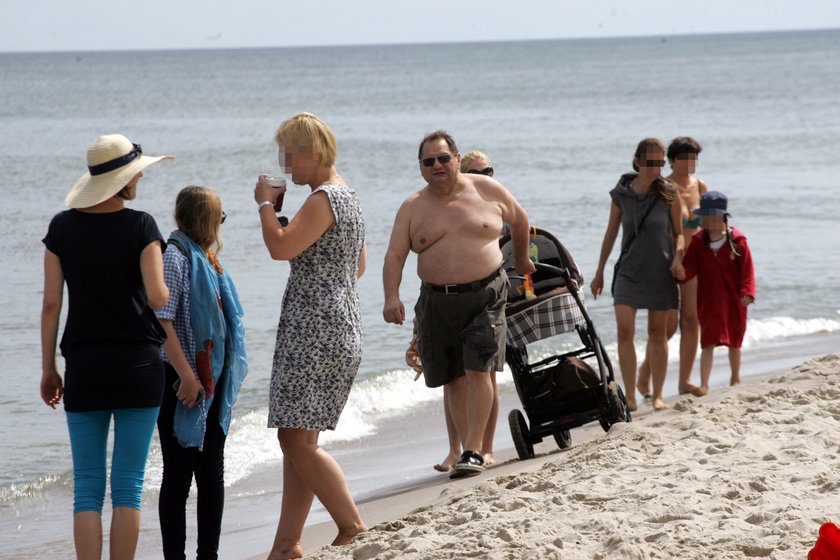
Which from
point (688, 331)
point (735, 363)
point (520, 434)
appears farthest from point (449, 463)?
point (735, 363)

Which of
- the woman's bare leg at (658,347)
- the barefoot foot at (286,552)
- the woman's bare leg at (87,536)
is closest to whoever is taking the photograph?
the woman's bare leg at (87,536)

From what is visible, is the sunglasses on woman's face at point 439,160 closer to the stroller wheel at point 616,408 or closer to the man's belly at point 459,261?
the man's belly at point 459,261

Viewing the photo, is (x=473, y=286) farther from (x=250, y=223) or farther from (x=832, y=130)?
(x=832, y=130)

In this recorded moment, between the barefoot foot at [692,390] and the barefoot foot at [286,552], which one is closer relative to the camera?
the barefoot foot at [286,552]

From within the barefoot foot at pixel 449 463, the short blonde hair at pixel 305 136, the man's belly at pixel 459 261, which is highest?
the short blonde hair at pixel 305 136

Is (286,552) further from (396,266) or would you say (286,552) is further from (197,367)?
(396,266)

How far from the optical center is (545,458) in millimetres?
6480

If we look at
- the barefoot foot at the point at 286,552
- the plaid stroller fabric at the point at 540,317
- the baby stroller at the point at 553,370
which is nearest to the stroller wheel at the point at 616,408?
the baby stroller at the point at 553,370

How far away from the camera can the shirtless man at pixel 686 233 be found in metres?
7.89

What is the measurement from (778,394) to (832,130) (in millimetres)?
33622

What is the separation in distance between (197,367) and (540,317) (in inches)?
92.5

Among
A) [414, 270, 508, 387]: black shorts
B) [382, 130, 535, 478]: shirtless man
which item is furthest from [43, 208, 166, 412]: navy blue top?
[414, 270, 508, 387]: black shorts

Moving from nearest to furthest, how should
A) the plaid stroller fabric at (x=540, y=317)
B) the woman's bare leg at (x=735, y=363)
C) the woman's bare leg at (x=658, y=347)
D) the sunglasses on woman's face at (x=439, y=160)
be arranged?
the sunglasses on woman's face at (x=439, y=160), the plaid stroller fabric at (x=540, y=317), the woman's bare leg at (x=658, y=347), the woman's bare leg at (x=735, y=363)

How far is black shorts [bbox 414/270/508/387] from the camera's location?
5883 mm
